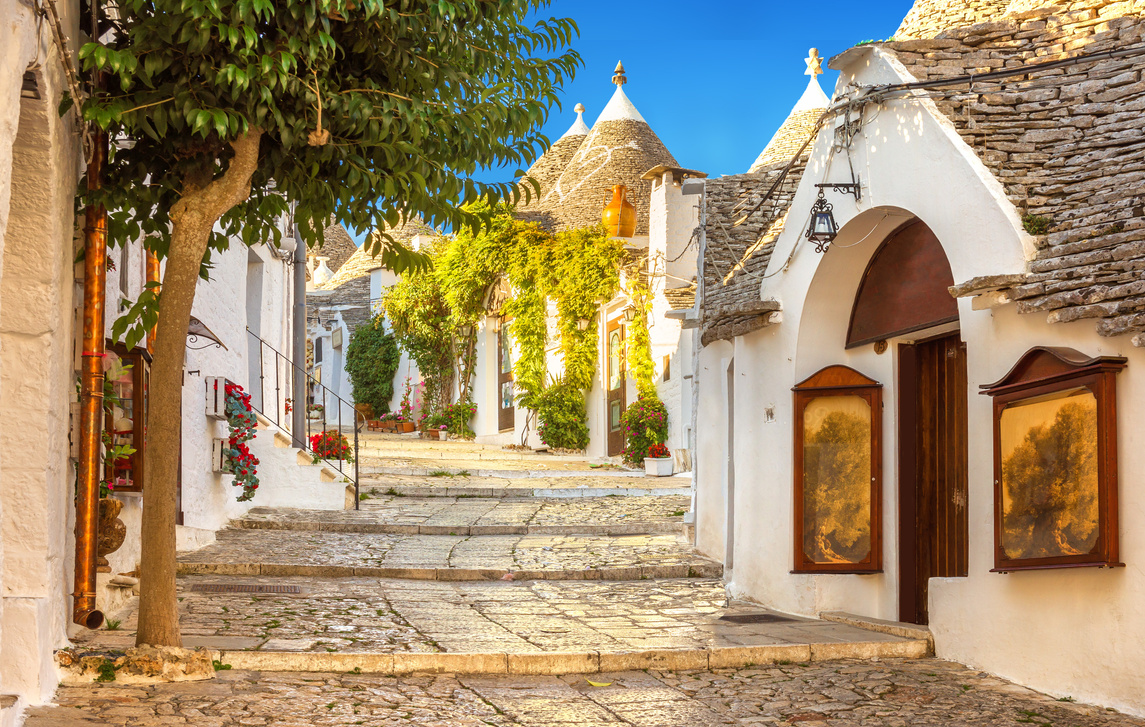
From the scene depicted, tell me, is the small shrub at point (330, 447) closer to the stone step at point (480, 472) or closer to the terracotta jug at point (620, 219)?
the stone step at point (480, 472)

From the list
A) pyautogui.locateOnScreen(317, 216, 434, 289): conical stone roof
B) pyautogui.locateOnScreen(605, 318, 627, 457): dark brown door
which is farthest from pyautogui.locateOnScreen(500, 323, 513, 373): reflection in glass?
pyautogui.locateOnScreen(317, 216, 434, 289): conical stone roof

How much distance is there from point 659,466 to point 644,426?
0.98 meters

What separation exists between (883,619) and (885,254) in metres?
2.78

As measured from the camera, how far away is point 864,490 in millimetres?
8422

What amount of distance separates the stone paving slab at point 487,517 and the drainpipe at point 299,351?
1479 mm

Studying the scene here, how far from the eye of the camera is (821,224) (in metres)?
8.11

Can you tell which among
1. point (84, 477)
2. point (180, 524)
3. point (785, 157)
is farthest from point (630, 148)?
point (84, 477)

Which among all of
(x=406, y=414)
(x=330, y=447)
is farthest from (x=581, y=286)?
(x=406, y=414)

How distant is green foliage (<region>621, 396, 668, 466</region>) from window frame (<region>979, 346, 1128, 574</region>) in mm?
11766

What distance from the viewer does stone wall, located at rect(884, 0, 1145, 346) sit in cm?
579

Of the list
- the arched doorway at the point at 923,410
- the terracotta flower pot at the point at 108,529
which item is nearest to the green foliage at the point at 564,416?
the arched doorway at the point at 923,410

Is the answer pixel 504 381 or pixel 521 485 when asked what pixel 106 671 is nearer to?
pixel 521 485

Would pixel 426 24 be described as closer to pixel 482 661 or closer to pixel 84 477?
pixel 84 477

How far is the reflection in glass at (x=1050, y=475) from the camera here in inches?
230
